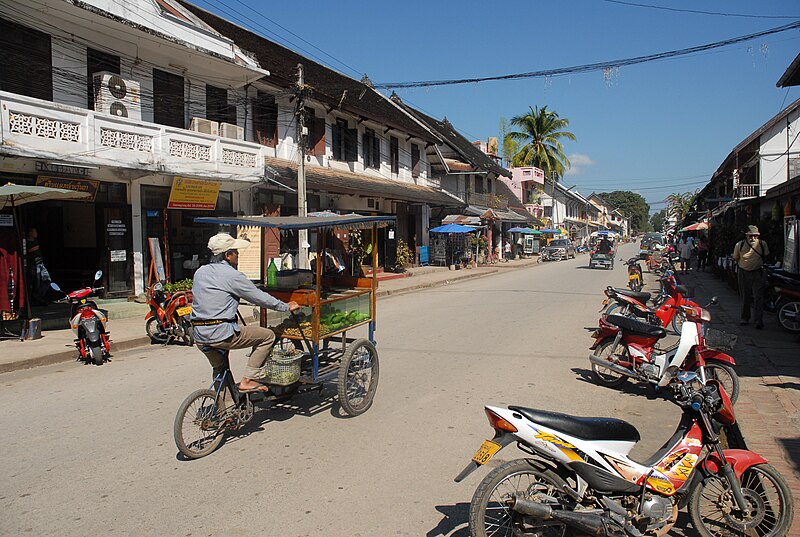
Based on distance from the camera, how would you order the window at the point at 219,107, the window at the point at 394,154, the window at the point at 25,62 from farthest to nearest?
1. the window at the point at 394,154
2. the window at the point at 219,107
3. the window at the point at 25,62

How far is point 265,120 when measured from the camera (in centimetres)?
1962

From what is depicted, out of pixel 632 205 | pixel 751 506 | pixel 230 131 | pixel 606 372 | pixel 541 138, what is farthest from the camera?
pixel 632 205

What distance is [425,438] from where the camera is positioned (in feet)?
17.8

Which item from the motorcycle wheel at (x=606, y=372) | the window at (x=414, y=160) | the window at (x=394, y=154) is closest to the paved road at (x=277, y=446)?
the motorcycle wheel at (x=606, y=372)

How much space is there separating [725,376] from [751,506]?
346 cm

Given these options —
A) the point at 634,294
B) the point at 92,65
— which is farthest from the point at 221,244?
the point at 92,65

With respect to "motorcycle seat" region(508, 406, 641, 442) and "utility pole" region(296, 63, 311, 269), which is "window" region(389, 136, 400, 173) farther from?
"motorcycle seat" region(508, 406, 641, 442)

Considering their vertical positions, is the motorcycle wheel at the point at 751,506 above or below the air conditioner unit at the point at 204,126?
below

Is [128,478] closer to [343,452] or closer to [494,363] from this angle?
[343,452]

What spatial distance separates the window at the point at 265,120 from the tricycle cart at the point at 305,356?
44.3ft

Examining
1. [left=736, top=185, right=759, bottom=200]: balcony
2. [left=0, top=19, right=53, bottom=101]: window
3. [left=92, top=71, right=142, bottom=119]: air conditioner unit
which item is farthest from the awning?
[left=736, top=185, right=759, bottom=200]: balcony

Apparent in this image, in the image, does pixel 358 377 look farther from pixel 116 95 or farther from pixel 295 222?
pixel 116 95

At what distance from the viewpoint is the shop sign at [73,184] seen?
12.4 meters

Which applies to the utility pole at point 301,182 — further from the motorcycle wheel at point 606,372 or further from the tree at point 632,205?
the tree at point 632,205
